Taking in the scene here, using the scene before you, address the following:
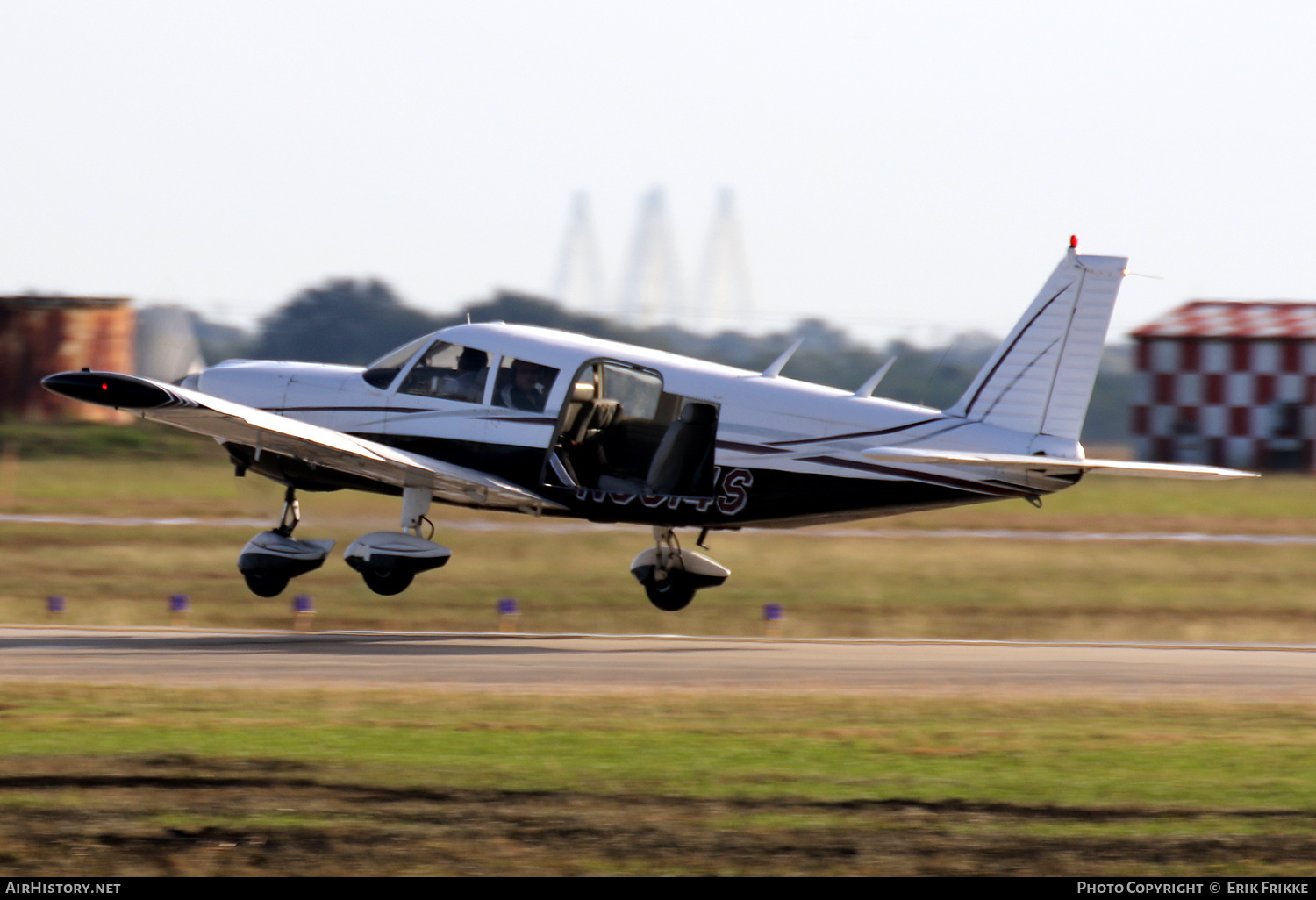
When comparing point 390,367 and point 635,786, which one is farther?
point 390,367

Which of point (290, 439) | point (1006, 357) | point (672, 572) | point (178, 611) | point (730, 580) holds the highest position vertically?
point (1006, 357)

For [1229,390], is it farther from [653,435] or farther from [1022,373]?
[653,435]

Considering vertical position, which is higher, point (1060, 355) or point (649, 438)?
point (1060, 355)

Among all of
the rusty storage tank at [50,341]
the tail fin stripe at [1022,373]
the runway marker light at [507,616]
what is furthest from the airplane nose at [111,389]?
the rusty storage tank at [50,341]

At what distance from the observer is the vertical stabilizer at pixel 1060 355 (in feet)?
48.8

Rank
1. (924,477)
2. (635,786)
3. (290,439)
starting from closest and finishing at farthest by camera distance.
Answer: (635,786) < (290,439) < (924,477)

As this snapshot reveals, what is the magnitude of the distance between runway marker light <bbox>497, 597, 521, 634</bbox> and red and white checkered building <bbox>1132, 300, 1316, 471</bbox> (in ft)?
93.1

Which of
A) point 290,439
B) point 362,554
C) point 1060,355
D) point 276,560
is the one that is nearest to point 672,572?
point 362,554

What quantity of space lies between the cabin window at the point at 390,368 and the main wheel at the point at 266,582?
219 centimetres

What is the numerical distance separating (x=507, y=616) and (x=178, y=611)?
3519 millimetres

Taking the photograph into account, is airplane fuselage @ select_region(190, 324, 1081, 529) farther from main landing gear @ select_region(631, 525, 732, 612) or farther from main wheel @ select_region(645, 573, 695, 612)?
main wheel @ select_region(645, 573, 695, 612)

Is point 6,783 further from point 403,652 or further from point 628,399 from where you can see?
point 628,399

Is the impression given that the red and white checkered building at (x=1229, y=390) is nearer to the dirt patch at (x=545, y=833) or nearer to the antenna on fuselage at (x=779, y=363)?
the antenna on fuselage at (x=779, y=363)

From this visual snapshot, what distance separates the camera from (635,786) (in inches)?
348
